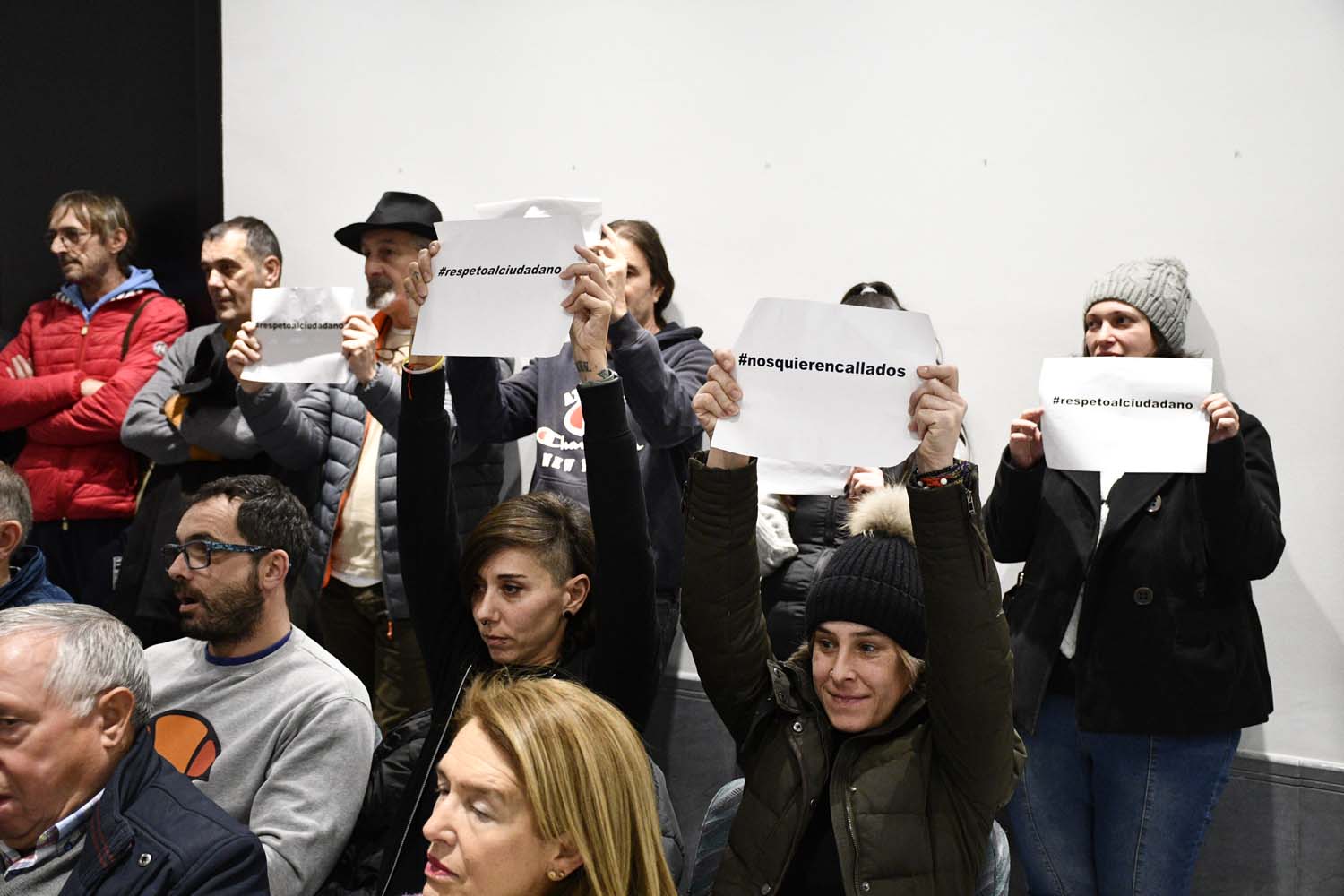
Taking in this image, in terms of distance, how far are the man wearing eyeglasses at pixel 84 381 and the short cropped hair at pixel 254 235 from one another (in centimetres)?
47

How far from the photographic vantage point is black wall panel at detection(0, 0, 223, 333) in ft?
17.4

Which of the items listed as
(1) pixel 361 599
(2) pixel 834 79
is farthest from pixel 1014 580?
(1) pixel 361 599

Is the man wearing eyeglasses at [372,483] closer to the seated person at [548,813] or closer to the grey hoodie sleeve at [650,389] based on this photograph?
the grey hoodie sleeve at [650,389]

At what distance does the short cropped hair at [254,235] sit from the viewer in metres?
4.68

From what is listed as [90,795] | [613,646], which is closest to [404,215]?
[613,646]

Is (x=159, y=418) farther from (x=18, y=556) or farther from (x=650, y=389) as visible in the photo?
(x=650, y=389)

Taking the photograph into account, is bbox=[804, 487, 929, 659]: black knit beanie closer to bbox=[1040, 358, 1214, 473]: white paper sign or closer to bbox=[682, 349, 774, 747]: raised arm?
bbox=[682, 349, 774, 747]: raised arm

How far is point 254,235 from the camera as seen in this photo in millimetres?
4699

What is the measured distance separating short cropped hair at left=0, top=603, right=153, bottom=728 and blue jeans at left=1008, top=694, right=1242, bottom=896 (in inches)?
84.6

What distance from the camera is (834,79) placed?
4.18 meters

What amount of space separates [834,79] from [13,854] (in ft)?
10.1

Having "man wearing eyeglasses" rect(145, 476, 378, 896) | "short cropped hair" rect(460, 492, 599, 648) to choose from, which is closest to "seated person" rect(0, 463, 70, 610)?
"man wearing eyeglasses" rect(145, 476, 378, 896)

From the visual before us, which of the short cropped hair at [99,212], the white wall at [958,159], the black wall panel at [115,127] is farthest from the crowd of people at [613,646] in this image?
the black wall panel at [115,127]

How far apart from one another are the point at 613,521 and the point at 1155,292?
167cm
